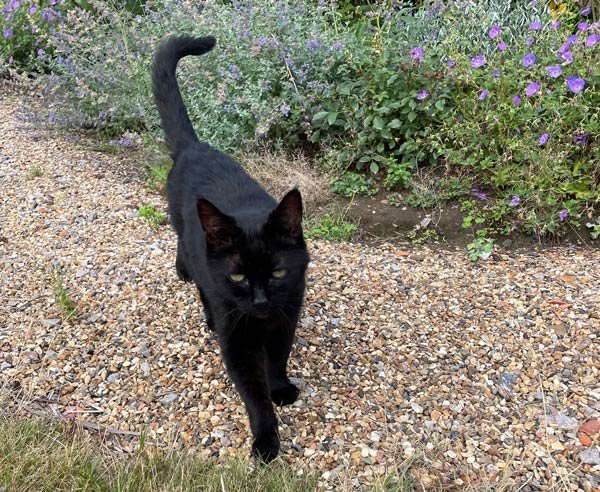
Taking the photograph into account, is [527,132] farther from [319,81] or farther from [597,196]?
[319,81]

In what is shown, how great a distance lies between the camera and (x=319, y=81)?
4309 mm

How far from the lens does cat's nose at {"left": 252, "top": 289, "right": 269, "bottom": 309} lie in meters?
2.13

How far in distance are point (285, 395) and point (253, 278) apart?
62 cm

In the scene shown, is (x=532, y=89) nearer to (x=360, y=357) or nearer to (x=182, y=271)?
(x=360, y=357)

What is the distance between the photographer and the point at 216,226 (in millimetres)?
2139

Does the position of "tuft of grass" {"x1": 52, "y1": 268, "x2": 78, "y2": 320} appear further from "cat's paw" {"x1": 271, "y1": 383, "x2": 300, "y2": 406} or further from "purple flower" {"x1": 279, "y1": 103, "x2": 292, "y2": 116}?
"purple flower" {"x1": 279, "y1": 103, "x2": 292, "y2": 116}

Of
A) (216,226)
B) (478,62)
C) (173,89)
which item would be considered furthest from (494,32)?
(216,226)

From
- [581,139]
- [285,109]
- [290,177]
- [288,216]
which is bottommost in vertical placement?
[290,177]

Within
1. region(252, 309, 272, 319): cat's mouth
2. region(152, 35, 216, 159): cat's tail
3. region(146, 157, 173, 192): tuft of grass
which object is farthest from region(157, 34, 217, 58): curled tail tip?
region(252, 309, 272, 319): cat's mouth

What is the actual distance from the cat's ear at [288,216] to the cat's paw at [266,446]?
0.77 meters

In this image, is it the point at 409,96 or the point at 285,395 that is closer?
the point at 285,395

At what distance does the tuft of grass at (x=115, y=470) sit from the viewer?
198 centimetres

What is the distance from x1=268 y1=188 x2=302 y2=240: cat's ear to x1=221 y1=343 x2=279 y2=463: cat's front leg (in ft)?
1.66

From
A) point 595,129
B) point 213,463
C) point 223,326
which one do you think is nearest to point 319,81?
point 595,129
